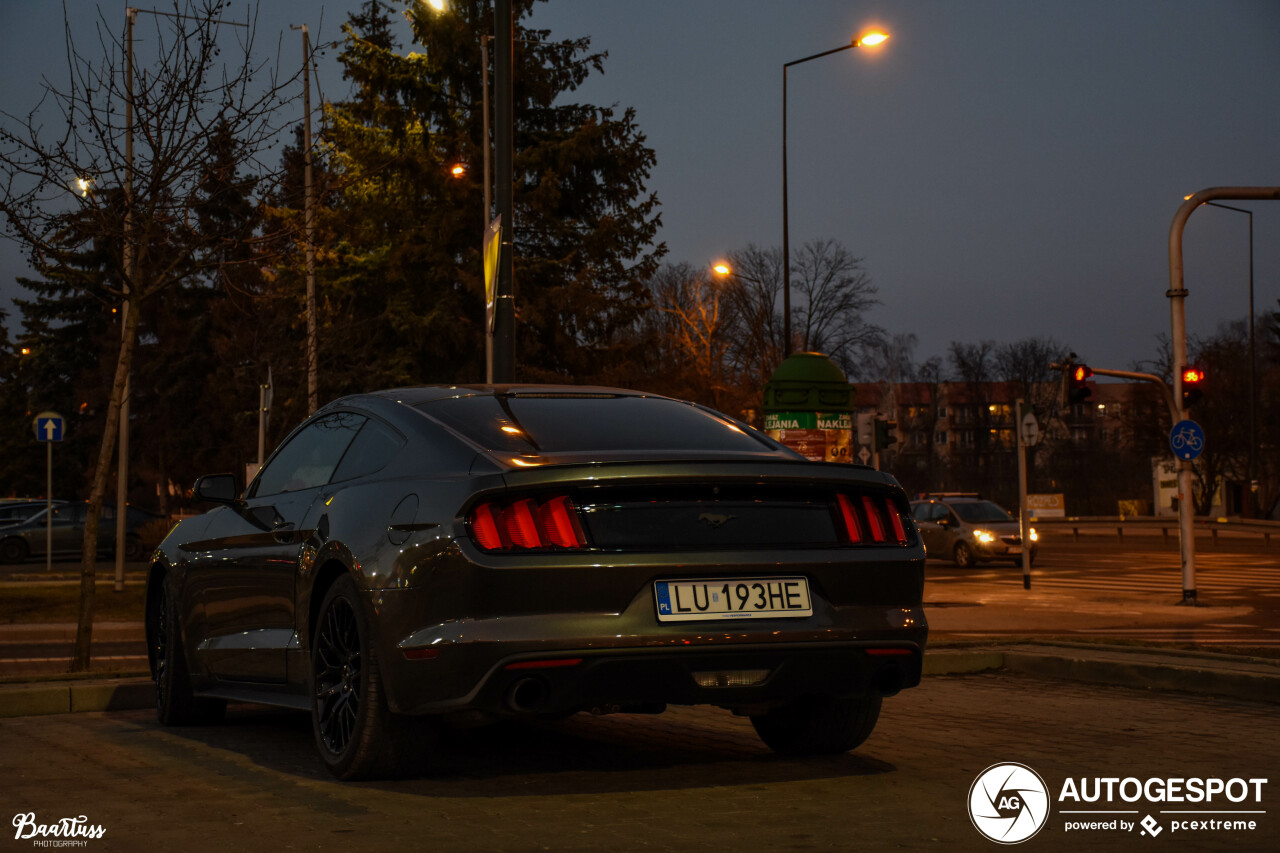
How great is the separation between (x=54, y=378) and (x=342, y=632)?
→ 82911 mm

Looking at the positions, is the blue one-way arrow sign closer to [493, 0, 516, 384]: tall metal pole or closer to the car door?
[493, 0, 516, 384]: tall metal pole

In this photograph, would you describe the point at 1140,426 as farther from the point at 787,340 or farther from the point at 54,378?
the point at 54,378

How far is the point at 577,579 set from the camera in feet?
16.7

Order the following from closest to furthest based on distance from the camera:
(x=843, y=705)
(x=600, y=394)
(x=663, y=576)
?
(x=663, y=576)
(x=843, y=705)
(x=600, y=394)

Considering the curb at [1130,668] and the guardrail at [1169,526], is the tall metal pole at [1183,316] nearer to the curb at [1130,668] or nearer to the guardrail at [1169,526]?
the curb at [1130,668]

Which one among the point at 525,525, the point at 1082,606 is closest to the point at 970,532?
the point at 1082,606

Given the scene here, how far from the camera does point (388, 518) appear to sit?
→ 5.50 m

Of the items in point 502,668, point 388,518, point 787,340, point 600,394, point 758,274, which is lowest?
point 502,668

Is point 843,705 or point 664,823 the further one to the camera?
point 843,705

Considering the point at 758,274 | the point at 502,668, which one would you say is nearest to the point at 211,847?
the point at 502,668

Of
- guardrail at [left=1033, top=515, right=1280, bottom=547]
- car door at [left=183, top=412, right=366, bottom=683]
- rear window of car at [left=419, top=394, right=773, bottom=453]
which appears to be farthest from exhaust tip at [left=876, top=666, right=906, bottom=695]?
guardrail at [left=1033, top=515, right=1280, bottom=547]

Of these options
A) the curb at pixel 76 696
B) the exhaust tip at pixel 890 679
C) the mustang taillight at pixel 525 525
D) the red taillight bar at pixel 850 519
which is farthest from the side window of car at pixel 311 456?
the exhaust tip at pixel 890 679

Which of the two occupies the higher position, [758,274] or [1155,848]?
[758,274]

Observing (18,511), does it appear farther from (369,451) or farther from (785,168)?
(369,451)
